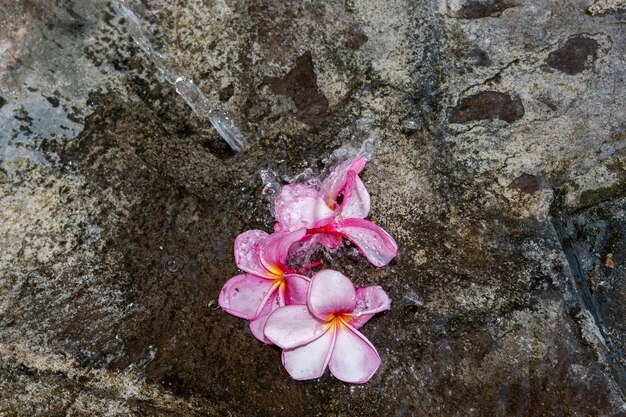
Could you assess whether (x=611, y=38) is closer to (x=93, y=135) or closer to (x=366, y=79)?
(x=366, y=79)

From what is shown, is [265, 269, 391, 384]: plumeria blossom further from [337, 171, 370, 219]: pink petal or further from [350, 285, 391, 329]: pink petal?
[337, 171, 370, 219]: pink petal

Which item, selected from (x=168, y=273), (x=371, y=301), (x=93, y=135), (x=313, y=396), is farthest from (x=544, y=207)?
(x=93, y=135)

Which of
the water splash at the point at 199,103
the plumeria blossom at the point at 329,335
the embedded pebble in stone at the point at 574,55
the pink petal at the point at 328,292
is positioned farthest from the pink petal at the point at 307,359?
the embedded pebble in stone at the point at 574,55

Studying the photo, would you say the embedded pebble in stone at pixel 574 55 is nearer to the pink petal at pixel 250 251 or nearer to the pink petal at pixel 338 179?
the pink petal at pixel 338 179

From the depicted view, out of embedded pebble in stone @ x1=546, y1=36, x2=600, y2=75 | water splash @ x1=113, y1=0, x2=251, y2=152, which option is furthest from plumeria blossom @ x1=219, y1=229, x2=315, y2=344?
embedded pebble in stone @ x1=546, y1=36, x2=600, y2=75

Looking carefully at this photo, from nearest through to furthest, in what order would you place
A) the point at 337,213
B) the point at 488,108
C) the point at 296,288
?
the point at 296,288 < the point at 337,213 < the point at 488,108

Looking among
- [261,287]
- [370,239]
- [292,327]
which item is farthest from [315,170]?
[292,327]

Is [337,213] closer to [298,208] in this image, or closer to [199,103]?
[298,208]
